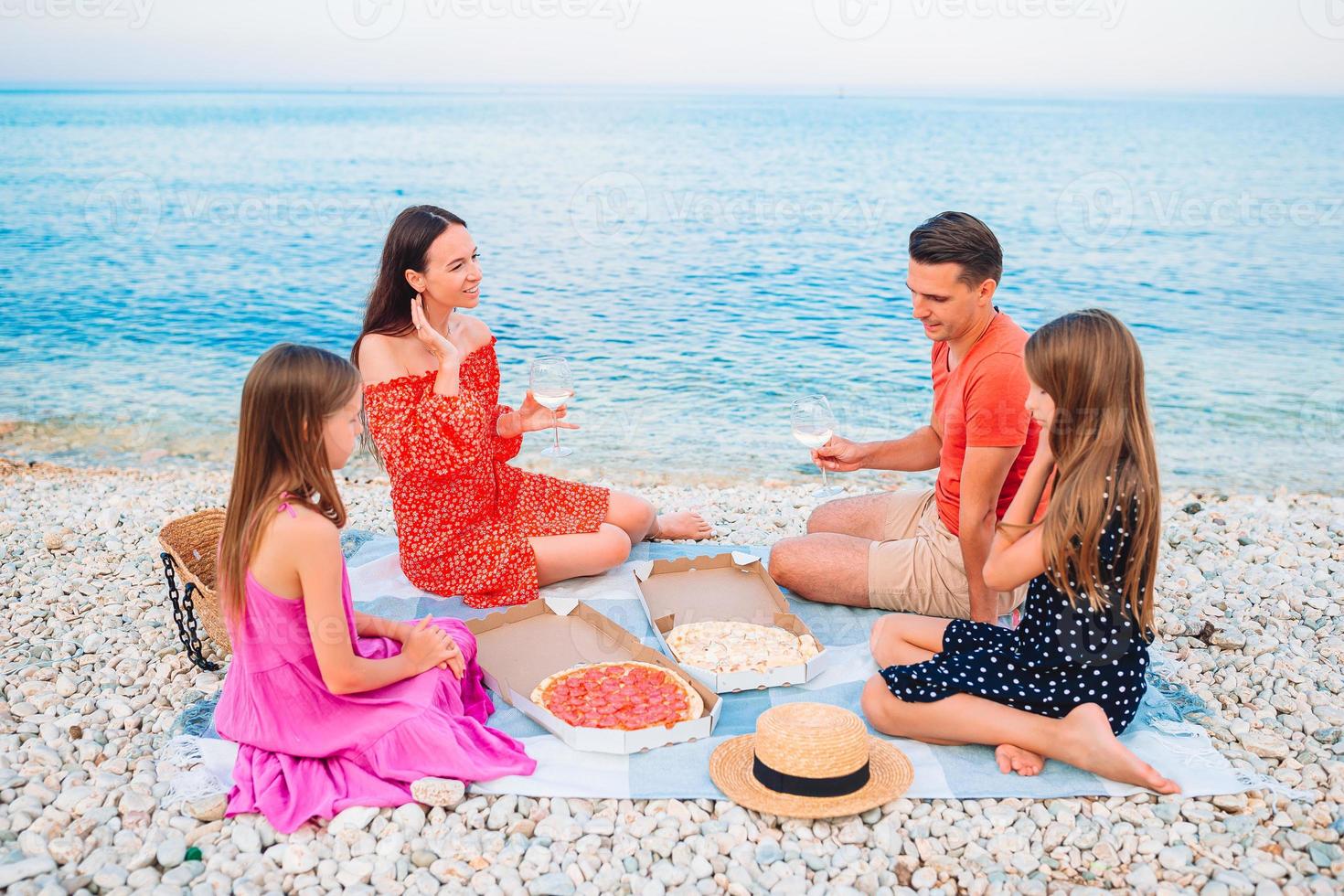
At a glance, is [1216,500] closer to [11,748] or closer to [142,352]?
[11,748]

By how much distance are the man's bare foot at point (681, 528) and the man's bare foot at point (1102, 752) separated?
285cm

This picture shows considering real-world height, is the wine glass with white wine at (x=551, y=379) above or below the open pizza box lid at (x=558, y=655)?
above

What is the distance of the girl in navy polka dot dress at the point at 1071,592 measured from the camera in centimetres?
343

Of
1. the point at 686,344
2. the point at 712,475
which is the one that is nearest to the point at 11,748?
the point at 712,475

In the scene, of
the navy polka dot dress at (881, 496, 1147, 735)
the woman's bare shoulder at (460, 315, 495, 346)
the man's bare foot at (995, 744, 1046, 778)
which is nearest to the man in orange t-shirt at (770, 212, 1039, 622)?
the navy polka dot dress at (881, 496, 1147, 735)

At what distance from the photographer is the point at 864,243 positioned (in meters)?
24.9

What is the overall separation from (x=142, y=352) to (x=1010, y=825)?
1507 centimetres

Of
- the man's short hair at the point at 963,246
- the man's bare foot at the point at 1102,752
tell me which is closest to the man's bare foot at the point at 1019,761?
the man's bare foot at the point at 1102,752

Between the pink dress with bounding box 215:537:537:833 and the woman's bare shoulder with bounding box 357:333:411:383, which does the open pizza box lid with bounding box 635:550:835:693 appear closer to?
the pink dress with bounding box 215:537:537:833

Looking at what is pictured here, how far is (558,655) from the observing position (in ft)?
15.3
